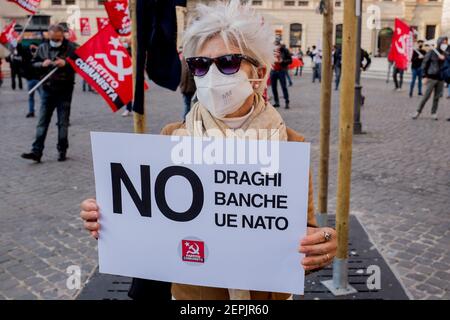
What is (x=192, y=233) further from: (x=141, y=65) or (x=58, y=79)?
(x=58, y=79)

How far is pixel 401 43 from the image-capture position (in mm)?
13945

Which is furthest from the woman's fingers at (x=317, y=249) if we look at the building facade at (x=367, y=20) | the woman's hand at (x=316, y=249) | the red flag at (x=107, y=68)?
the building facade at (x=367, y=20)

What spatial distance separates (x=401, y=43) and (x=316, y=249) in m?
13.7

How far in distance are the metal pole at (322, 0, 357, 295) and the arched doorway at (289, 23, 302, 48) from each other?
5139cm

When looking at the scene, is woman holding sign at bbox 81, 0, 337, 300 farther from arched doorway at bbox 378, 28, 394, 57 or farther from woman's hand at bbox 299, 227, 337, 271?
arched doorway at bbox 378, 28, 394, 57

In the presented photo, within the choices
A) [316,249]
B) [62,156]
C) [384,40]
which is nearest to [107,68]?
[62,156]

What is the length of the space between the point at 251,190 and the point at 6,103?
594 inches

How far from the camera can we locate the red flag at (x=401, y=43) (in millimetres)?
13633

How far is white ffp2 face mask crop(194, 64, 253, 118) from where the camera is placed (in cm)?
184

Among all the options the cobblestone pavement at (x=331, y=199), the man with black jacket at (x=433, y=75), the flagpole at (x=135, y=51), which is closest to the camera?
the flagpole at (x=135, y=51)

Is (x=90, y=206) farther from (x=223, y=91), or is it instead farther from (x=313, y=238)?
(x=313, y=238)

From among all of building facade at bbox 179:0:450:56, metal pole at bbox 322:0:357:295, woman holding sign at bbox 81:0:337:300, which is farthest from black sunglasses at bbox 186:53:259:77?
building facade at bbox 179:0:450:56

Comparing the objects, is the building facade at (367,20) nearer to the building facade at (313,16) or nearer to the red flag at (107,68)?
the building facade at (313,16)

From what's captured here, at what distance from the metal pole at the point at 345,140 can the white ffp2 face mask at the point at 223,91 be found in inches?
57.4
